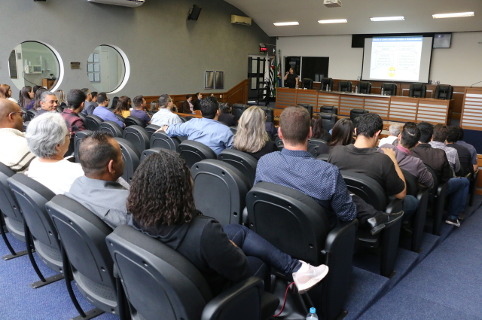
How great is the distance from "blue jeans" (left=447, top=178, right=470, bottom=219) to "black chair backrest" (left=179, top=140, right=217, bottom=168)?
95.7 inches

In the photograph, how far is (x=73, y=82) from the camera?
30.5 ft

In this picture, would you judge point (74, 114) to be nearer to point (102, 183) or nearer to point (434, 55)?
point (102, 183)

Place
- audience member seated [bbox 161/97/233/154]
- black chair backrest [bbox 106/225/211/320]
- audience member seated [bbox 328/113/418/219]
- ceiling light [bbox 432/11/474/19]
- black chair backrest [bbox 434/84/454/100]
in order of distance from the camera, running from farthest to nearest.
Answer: black chair backrest [bbox 434/84/454/100]
ceiling light [bbox 432/11/474/19]
audience member seated [bbox 161/97/233/154]
audience member seated [bbox 328/113/418/219]
black chair backrest [bbox 106/225/211/320]

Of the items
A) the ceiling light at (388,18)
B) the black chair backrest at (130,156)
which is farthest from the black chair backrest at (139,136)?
the ceiling light at (388,18)

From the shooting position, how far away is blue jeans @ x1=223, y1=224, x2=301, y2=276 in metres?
1.92

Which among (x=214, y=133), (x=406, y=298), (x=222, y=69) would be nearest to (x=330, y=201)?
(x=406, y=298)

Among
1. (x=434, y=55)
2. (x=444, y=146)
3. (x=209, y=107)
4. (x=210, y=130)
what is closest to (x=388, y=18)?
(x=434, y=55)

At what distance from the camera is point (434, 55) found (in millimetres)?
12508

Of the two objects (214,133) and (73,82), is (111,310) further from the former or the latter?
(73,82)

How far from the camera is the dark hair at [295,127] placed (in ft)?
6.95

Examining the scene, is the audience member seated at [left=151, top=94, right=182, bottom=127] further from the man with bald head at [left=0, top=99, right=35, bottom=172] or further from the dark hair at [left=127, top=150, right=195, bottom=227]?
the dark hair at [left=127, top=150, right=195, bottom=227]

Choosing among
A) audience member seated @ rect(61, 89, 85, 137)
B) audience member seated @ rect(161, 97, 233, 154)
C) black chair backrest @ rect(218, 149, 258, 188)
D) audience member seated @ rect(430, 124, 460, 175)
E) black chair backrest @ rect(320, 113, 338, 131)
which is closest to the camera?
black chair backrest @ rect(218, 149, 258, 188)

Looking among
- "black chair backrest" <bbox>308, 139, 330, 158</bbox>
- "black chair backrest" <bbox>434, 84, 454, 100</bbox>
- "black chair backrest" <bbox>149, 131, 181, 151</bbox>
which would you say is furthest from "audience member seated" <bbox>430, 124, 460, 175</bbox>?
"black chair backrest" <bbox>434, 84, 454, 100</bbox>

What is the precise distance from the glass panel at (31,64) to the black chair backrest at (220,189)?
10.4 m
